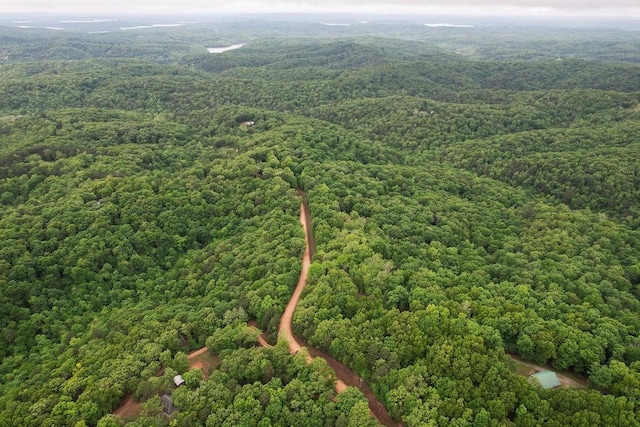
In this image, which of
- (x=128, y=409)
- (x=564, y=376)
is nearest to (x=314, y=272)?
(x=128, y=409)

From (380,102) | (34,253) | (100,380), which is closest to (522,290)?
(100,380)

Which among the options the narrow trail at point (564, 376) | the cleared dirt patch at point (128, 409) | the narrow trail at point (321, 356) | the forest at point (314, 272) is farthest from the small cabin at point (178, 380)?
the narrow trail at point (564, 376)

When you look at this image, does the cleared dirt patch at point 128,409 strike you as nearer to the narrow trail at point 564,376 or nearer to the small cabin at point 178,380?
the small cabin at point 178,380

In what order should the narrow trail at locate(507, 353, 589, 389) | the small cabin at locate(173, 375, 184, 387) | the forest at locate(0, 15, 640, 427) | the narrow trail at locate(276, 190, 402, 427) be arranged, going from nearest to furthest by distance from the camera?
the forest at locate(0, 15, 640, 427), the narrow trail at locate(276, 190, 402, 427), the small cabin at locate(173, 375, 184, 387), the narrow trail at locate(507, 353, 589, 389)

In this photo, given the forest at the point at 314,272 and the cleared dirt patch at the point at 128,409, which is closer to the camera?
the forest at the point at 314,272

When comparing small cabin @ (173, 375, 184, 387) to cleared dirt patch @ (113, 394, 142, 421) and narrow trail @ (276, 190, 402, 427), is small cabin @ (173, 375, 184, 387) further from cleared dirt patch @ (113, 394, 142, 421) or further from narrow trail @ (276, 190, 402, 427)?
narrow trail @ (276, 190, 402, 427)

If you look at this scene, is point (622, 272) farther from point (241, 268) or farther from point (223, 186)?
point (223, 186)

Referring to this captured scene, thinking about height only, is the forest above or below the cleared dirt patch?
above

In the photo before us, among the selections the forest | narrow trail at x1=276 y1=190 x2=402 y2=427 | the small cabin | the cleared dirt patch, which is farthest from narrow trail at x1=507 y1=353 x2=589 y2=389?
the cleared dirt patch
